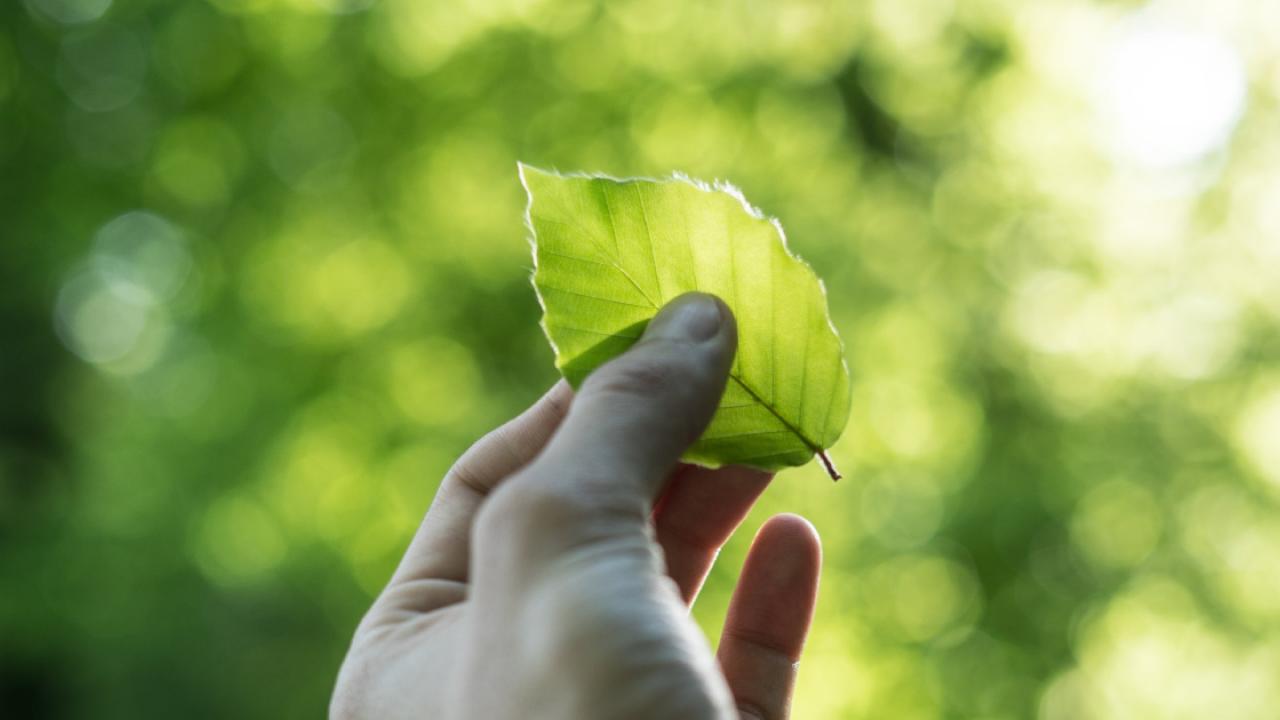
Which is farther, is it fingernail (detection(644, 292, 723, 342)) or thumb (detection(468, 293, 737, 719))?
fingernail (detection(644, 292, 723, 342))

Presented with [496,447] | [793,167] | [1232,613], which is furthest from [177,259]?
[1232,613]

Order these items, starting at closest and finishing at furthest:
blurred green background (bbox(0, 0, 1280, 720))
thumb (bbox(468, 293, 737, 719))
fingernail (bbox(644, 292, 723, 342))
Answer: thumb (bbox(468, 293, 737, 719)) → fingernail (bbox(644, 292, 723, 342)) → blurred green background (bbox(0, 0, 1280, 720))

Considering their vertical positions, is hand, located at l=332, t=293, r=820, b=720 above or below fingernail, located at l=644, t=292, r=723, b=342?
below

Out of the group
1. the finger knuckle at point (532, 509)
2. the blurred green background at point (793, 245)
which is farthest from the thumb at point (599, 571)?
the blurred green background at point (793, 245)

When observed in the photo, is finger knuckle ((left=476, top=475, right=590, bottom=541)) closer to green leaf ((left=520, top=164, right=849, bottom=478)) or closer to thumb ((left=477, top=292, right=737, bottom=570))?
thumb ((left=477, top=292, right=737, bottom=570))

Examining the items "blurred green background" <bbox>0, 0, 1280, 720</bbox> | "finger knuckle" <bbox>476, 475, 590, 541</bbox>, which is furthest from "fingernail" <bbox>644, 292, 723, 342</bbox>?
"blurred green background" <bbox>0, 0, 1280, 720</bbox>

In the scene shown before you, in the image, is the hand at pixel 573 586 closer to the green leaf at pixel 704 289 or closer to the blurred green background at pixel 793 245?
the green leaf at pixel 704 289

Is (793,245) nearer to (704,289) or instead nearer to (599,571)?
(704,289)
